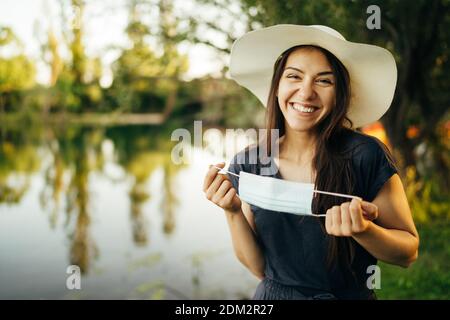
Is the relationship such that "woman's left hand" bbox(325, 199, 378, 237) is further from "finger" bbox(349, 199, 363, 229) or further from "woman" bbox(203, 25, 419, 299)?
"woman" bbox(203, 25, 419, 299)

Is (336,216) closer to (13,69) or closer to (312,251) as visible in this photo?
(312,251)

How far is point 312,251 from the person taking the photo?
1663mm

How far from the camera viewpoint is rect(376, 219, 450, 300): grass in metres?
4.02

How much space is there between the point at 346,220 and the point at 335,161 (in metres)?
0.36

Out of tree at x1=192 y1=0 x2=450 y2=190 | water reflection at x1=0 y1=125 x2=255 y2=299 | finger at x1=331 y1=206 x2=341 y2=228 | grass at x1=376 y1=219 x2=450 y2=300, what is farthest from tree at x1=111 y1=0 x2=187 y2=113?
finger at x1=331 y1=206 x2=341 y2=228

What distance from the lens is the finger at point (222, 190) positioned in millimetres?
1601

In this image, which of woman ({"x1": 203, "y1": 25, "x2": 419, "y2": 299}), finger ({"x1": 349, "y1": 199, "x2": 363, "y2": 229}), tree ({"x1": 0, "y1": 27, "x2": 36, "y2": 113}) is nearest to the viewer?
finger ({"x1": 349, "y1": 199, "x2": 363, "y2": 229})

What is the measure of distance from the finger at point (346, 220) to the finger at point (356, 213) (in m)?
0.01

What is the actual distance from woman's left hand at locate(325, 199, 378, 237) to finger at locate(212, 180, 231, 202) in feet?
1.31

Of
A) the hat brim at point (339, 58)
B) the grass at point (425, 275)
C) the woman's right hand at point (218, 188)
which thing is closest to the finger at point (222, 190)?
the woman's right hand at point (218, 188)

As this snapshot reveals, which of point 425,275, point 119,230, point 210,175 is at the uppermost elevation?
point 210,175

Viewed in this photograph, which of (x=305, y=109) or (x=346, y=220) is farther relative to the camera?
(x=305, y=109)

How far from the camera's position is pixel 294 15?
3928 mm

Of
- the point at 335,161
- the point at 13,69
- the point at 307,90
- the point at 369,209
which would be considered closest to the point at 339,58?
the point at 307,90
